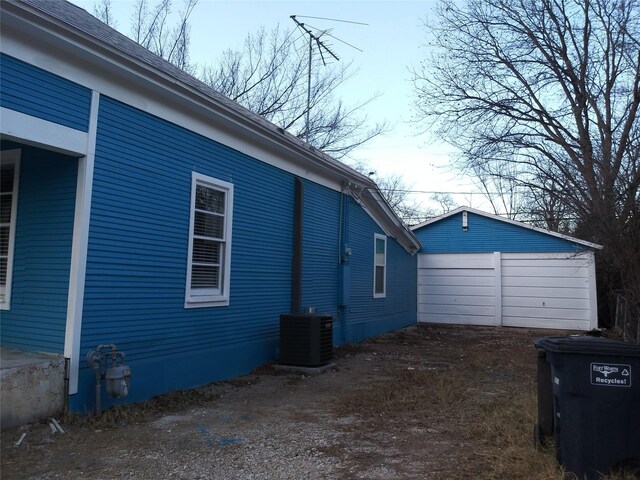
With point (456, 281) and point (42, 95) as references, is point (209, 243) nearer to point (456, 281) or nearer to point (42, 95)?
point (42, 95)

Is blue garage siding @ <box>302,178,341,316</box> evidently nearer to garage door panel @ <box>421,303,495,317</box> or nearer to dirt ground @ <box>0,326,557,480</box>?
dirt ground @ <box>0,326,557,480</box>

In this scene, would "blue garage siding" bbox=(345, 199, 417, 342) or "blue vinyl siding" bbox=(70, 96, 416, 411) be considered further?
"blue garage siding" bbox=(345, 199, 417, 342)

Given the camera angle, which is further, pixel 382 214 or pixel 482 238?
pixel 482 238

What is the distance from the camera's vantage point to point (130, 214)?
252 inches

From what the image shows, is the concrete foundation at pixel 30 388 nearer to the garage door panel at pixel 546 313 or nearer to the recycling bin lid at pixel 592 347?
the recycling bin lid at pixel 592 347

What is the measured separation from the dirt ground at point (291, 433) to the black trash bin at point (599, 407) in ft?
2.69

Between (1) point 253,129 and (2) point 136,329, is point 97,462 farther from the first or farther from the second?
(1) point 253,129

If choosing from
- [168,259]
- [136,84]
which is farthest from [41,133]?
[168,259]

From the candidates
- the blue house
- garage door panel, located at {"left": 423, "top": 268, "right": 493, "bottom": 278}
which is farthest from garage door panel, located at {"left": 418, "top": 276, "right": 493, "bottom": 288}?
the blue house

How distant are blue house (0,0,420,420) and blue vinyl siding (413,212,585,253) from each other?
34.1 ft

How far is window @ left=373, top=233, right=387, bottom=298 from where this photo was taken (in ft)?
48.3

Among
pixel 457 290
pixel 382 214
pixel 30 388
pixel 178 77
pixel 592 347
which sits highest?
pixel 178 77

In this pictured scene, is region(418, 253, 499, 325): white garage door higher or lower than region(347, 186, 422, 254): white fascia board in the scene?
lower

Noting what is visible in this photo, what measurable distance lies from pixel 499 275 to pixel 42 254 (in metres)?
15.4
